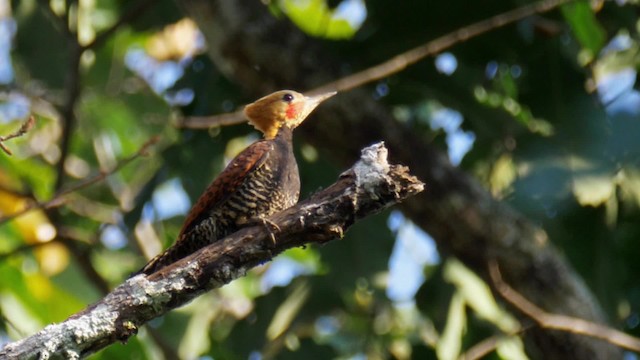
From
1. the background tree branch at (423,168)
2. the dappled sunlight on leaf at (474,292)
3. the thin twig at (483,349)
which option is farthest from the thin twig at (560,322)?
the dappled sunlight on leaf at (474,292)

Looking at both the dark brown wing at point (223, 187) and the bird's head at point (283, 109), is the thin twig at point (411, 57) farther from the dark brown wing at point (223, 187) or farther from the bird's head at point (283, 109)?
the dark brown wing at point (223, 187)

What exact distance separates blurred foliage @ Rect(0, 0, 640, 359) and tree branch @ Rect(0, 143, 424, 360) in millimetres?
3087

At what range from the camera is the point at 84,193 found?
8906mm

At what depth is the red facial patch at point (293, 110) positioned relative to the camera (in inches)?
238

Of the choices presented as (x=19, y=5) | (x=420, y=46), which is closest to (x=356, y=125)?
(x=420, y=46)

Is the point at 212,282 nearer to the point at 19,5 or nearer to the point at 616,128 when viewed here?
the point at 616,128

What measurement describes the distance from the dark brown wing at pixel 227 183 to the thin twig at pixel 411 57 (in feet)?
2.86

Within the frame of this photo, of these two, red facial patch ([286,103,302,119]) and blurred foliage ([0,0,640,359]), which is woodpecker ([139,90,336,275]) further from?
blurred foliage ([0,0,640,359])

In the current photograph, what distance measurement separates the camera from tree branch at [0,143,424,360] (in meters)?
4.01

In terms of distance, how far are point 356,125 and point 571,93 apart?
143 cm

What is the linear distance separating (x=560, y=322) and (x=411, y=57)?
1.73 metres

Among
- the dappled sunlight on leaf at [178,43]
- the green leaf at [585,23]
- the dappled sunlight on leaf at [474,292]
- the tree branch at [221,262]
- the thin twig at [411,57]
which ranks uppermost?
the dappled sunlight on leaf at [178,43]

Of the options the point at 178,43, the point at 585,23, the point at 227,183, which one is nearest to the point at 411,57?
the point at 585,23

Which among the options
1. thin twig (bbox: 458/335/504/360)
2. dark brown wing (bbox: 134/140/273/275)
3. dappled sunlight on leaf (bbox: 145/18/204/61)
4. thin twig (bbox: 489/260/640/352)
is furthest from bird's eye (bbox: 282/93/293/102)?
dappled sunlight on leaf (bbox: 145/18/204/61)
